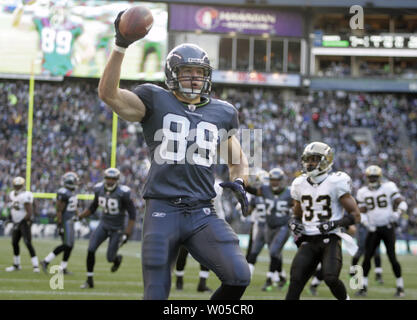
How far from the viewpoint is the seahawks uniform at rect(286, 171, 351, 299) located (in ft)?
20.4

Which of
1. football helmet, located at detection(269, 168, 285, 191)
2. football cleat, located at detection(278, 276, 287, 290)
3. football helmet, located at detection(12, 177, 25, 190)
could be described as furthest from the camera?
football helmet, located at detection(12, 177, 25, 190)

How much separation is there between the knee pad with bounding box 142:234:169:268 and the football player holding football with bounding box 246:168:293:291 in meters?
6.76

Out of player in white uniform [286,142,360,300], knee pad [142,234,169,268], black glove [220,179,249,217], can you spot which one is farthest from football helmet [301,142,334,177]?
knee pad [142,234,169,268]

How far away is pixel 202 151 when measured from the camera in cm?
431

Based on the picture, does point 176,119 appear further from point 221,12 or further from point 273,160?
point 221,12

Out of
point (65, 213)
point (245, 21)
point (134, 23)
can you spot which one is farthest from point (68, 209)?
point (245, 21)

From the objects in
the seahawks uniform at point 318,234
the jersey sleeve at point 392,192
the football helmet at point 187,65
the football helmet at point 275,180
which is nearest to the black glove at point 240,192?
the football helmet at point 187,65

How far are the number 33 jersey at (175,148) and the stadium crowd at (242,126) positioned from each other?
19.0 metres

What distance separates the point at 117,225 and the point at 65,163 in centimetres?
1548

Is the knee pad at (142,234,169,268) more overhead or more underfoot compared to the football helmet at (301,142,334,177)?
more underfoot

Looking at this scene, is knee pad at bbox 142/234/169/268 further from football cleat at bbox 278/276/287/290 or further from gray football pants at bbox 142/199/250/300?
football cleat at bbox 278/276/287/290

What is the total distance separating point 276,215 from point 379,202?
5.23 feet

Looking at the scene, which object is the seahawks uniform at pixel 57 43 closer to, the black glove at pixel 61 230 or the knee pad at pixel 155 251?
the black glove at pixel 61 230

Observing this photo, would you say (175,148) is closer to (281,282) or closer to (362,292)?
(362,292)
